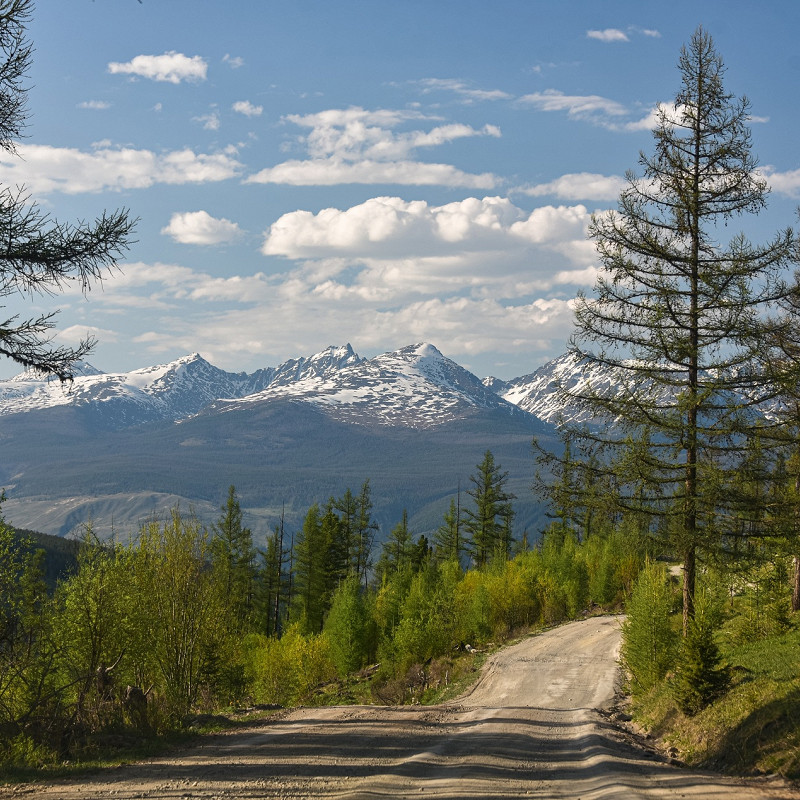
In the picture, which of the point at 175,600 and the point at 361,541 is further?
the point at 361,541

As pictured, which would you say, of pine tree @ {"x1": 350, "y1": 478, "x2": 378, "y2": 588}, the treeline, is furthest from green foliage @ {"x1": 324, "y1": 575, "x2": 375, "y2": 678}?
pine tree @ {"x1": 350, "y1": 478, "x2": 378, "y2": 588}

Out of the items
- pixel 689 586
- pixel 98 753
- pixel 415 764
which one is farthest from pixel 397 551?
pixel 415 764

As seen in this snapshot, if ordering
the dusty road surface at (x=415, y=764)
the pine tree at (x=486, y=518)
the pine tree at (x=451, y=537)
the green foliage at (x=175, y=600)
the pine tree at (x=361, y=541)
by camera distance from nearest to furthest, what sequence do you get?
the dusty road surface at (x=415, y=764) → the green foliage at (x=175, y=600) → the pine tree at (x=486, y=518) → the pine tree at (x=361, y=541) → the pine tree at (x=451, y=537)

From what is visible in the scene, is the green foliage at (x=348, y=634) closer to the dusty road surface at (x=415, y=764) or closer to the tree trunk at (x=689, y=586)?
the dusty road surface at (x=415, y=764)

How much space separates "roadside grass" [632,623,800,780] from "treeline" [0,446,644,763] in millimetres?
3867

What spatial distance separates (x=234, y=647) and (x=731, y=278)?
2157 centimetres

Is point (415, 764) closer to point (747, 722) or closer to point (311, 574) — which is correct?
point (747, 722)

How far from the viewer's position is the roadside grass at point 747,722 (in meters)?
11.7

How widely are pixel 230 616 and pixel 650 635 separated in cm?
1339

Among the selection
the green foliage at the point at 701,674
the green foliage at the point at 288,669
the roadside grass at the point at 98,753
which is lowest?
the green foliage at the point at 288,669

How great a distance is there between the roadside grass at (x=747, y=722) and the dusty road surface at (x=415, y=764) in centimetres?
70

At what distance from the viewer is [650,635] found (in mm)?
19422

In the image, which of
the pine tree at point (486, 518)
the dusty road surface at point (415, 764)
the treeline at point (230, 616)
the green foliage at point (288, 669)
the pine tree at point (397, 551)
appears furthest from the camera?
the pine tree at point (397, 551)

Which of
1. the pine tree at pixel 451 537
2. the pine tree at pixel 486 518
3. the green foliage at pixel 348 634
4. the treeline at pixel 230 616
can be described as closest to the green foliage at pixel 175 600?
the treeline at pixel 230 616
